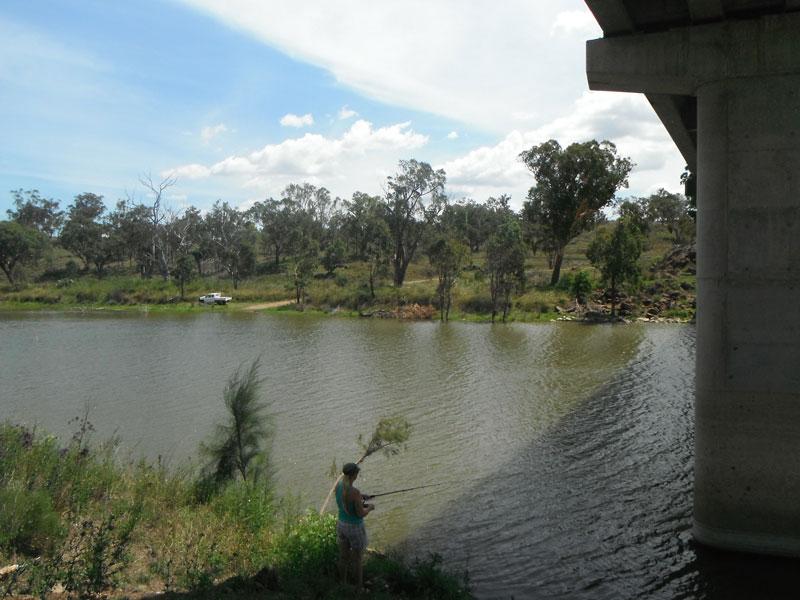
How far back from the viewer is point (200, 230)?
104375 mm

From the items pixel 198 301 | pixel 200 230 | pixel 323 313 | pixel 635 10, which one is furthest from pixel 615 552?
pixel 200 230

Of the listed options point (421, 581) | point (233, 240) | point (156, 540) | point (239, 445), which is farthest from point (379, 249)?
point (421, 581)

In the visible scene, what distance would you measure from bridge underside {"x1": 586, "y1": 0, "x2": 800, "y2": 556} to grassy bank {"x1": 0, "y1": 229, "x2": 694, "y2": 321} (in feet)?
134

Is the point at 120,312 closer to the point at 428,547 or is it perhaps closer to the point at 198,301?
the point at 198,301

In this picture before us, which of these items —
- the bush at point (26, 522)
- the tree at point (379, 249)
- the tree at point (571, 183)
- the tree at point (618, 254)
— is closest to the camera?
A: the bush at point (26, 522)

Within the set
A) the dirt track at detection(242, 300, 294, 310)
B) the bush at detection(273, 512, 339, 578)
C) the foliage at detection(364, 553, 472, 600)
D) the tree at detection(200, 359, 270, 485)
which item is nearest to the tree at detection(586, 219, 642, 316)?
the dirt track at detection(242, 300, 294, 310)

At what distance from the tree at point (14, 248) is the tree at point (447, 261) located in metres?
56.3

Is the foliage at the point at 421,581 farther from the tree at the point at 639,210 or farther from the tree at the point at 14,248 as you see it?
the tree at the point at 14,248

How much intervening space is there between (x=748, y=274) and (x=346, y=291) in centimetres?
5590

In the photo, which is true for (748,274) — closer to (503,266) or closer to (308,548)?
(308,548)

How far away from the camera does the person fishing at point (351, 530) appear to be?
7.55 meters

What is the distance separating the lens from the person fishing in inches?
297

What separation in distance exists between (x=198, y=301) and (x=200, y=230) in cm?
3623

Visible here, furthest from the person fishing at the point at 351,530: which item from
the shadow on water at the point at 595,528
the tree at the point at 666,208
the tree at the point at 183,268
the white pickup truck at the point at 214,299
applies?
the tree at the point at 666,208
